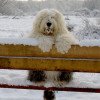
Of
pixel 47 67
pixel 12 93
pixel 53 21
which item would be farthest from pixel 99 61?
pixel 12 93

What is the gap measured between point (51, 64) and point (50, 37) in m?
0.76

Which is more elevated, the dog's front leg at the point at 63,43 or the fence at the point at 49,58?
the dog's front leg at the point at 63,43

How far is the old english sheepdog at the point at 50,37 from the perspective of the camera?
14.1ft

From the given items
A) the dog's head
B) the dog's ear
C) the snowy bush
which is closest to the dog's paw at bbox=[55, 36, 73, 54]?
the dog's head

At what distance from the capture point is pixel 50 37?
14.7 ft

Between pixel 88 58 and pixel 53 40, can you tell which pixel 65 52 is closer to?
pixel 88 58

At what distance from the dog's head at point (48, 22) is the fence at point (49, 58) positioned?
96cm

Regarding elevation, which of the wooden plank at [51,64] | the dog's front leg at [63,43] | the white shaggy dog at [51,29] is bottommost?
the wooden plank at [51,64]

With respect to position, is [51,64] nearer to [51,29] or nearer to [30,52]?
[30,52]

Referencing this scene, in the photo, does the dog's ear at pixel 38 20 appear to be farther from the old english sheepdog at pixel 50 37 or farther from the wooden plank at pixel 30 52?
the wooden plank at pixel 30 52

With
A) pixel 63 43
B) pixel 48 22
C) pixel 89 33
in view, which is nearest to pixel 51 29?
pixel 48 22

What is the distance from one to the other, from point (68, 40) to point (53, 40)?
19cm

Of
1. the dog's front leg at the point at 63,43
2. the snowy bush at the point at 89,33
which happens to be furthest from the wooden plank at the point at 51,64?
the snowy bush at the point at 89,33

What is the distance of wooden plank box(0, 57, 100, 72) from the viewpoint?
3738 mm
